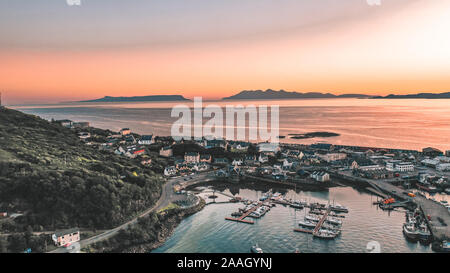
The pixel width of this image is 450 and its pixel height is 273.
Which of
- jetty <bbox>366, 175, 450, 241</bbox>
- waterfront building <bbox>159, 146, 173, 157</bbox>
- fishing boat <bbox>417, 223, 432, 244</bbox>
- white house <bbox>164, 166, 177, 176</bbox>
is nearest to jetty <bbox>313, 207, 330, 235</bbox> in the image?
fishing boat <bbox>417, 223, 432, 244</bbox>

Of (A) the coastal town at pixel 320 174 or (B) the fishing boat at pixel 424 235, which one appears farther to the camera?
(A) the coastal town at pixel 320 174

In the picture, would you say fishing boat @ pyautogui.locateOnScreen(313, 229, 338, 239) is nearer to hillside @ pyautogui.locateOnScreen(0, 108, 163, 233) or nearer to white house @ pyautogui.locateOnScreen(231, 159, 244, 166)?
hillside @ pyautogui.locateOnScreen(0, 108, 163, 233)

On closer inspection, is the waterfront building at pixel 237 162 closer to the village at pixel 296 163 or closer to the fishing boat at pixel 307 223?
the village at pixel 296 163

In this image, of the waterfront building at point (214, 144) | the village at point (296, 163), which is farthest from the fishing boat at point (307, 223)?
the waterfront building at point (214, 144)

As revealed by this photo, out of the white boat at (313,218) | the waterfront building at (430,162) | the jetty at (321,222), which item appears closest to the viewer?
the jetty at (321,222)

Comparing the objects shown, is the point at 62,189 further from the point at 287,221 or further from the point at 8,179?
the point at 287,221

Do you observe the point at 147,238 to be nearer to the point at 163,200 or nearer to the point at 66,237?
the point at 66,237

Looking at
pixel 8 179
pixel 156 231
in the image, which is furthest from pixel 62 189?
pixel 156 231
